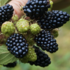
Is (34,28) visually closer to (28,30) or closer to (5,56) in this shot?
(28,30)

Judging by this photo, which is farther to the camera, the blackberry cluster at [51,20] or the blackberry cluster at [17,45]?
the blackberry cluster at [51,20]

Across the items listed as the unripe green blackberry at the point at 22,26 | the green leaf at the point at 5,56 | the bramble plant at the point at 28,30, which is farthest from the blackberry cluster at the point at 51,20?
the green leaf at the point at 5,56

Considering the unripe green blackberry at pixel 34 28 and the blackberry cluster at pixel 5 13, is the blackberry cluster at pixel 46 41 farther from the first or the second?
the blackberry cluster at pixel 5 13

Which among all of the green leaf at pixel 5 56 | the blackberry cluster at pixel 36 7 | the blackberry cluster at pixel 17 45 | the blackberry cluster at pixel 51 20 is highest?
the blackberry cluster at pixel 36 7

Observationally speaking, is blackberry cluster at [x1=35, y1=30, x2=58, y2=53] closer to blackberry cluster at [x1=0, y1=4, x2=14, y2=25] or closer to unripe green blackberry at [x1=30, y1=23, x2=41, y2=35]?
unripe green blackberry at [x1=30, y1=23, x2=41, y2=35]

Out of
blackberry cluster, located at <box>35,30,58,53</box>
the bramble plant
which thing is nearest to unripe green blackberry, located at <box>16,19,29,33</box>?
the bramble plant

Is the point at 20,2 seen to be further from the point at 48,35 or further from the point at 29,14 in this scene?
the point at 48,35

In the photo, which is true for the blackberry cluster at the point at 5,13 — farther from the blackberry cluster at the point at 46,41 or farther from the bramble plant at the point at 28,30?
the blackberry cluster at the point at 46,41

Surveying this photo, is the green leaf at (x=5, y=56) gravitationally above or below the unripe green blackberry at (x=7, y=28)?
below
